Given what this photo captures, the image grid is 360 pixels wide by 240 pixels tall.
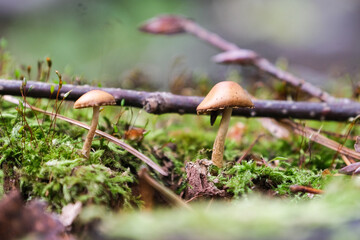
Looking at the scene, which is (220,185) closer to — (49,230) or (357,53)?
(49,230)

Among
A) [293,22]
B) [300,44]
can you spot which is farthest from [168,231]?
[293,22]

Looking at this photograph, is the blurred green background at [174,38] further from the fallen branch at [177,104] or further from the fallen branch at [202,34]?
the fallen branch at [177,104]

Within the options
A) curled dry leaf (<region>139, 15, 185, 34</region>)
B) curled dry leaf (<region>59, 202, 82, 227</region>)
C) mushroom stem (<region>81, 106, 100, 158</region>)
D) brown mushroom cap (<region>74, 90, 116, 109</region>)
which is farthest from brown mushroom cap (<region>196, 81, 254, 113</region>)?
curled dry leaf (<region>139, 15, 185, 34</region>)

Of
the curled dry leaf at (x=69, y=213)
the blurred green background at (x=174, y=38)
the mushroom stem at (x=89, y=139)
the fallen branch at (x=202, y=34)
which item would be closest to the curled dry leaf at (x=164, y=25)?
the fallen branch at (x=202, y=34)

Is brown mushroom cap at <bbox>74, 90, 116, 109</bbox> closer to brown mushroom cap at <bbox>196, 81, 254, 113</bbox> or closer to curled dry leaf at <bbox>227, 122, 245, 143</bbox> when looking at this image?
brown mushroom cap at <bbox>196, 81, 254, 113</bbox>

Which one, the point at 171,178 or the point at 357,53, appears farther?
the point at 357,53

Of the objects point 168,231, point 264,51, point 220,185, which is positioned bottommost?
point 220,185

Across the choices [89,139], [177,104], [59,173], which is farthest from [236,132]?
[59,173]
